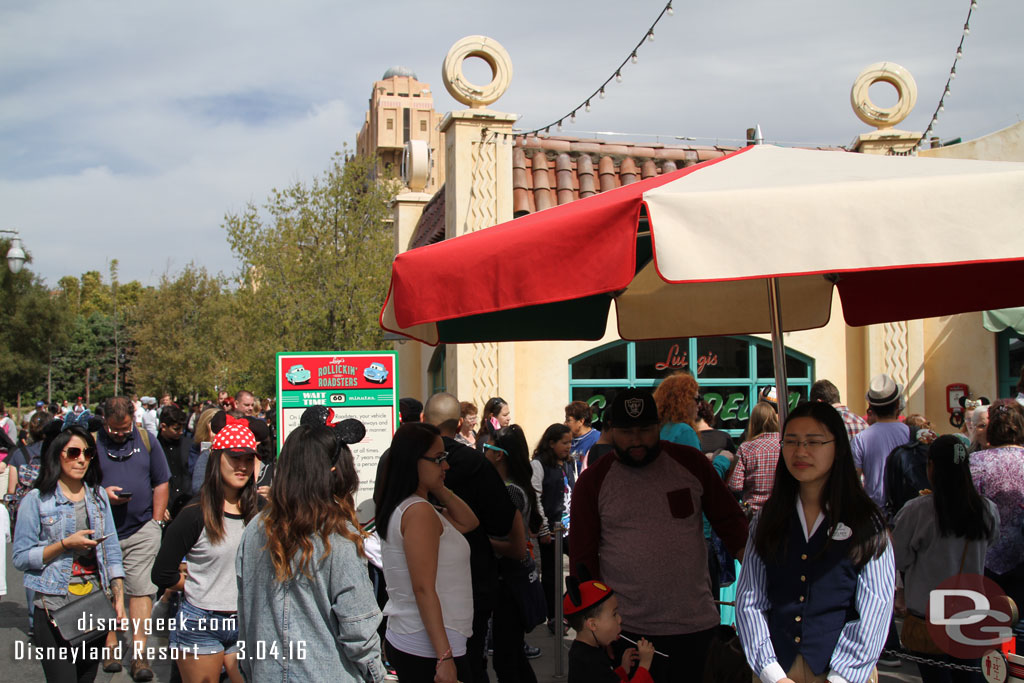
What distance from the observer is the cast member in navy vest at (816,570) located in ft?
9.77

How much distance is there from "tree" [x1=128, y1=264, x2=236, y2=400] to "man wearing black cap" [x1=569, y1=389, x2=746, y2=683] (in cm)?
4082

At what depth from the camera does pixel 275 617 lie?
3426mm

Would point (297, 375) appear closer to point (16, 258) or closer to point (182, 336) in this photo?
point (16, 258)

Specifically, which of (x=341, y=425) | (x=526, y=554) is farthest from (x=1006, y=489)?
(x=341, y=425)

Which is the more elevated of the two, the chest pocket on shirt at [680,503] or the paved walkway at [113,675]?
the chest pocket on shirt at [680,503]

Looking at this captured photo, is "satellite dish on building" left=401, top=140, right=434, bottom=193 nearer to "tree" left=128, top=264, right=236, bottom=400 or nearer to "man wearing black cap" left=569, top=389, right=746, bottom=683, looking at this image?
"man wearing black cap" left=569, top=389, right=746, bottom=683

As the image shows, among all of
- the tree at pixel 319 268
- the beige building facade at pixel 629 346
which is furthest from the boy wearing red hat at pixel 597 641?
the tree at pixel 319 268

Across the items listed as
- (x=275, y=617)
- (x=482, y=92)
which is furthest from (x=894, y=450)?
(x=482, y=92)

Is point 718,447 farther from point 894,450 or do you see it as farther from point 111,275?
point 111,275

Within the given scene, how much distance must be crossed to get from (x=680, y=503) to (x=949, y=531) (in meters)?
1.53

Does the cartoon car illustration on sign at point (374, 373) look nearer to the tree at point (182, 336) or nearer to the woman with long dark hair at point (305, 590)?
the woman with long dark hair at point (305, 590)

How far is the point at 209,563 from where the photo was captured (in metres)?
4.47

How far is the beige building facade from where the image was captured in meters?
13.6

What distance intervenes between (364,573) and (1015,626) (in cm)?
335
